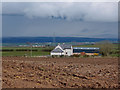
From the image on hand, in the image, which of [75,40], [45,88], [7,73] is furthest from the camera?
[75,40]

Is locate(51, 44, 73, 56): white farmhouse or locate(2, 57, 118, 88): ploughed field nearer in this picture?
locate(2, 57, 118, 88): ploughed field

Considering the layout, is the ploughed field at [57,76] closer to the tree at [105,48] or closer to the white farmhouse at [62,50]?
the tree at [105,48]

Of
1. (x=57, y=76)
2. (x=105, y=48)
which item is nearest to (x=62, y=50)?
(x=105, y=48)

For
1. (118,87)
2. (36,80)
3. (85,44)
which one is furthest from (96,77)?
(85,44)

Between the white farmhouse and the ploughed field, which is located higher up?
the white farmhouse

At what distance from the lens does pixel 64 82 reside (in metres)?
6.79

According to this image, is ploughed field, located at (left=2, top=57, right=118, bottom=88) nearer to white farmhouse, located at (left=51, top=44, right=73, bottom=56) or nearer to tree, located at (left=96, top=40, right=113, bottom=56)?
tree, located at (left=96, top=40, right=113, bottom=56)

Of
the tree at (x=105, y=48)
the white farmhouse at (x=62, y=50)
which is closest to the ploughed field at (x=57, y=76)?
the tree at (x=105, y=48)

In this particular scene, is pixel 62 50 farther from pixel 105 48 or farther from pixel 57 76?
pixel 57 76

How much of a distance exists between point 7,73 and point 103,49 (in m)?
18.3

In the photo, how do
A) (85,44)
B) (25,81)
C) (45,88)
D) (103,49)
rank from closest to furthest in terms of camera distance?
(45,88), (25,81), (103,49), (85,44)

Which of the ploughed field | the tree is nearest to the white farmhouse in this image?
the tree

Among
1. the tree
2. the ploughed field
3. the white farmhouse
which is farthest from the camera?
the white farmhouse

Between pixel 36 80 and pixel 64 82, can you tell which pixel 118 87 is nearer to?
pixel 64 82
